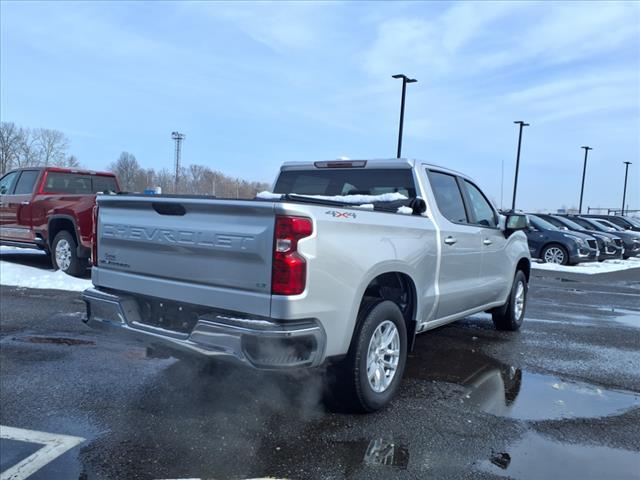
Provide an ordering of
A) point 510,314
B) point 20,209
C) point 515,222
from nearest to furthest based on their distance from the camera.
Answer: point 515,222 → point 510,314 → point 20,209

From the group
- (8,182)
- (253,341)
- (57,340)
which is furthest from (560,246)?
(253,341)

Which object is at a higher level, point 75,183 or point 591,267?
point 75,183

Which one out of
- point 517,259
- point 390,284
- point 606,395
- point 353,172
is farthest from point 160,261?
point 517,259

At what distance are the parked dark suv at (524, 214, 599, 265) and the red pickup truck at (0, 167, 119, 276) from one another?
479 inches

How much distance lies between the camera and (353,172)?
16.9ft

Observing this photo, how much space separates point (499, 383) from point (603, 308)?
5537 mm

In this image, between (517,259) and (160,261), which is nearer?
(160,261)

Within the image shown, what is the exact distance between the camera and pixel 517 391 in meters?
4.48

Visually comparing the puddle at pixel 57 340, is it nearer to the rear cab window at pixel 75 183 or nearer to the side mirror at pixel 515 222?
the side mirror at pixel 515 222

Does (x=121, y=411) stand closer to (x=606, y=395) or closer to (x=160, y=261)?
(x=160, y=261)

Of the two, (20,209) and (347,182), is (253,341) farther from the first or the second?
(20,209)

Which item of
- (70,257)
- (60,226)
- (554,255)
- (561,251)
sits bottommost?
(70,257)

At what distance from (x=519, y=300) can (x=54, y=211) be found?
8047 mm

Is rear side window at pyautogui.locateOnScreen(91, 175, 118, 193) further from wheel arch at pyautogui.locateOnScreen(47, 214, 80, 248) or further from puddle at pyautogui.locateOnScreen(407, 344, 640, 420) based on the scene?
puddle at pyautogui.locateOnScreen(407, 344, 640, 420)
